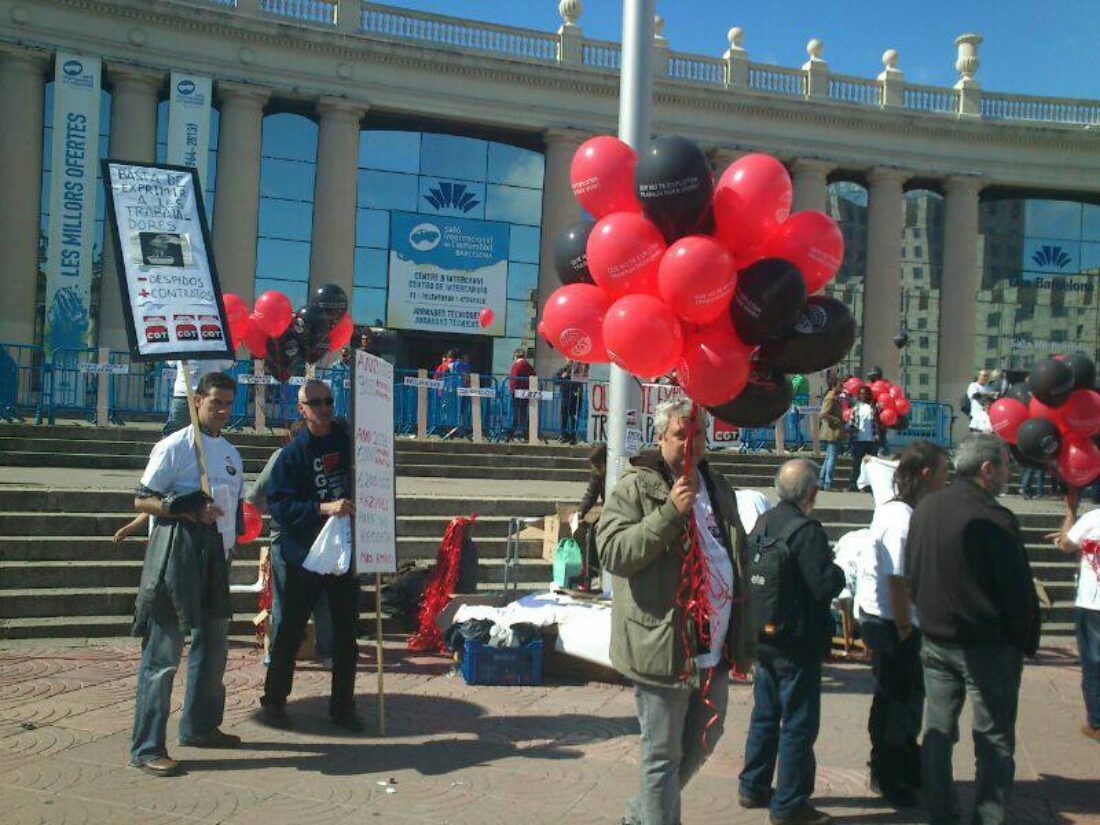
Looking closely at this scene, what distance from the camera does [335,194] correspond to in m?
25.4

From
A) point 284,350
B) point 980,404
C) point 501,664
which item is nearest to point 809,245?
point 501,664

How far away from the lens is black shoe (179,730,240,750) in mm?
5738

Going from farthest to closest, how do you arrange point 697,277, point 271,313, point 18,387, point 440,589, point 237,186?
point 237,186
point 18,387
point 271,313
point 440,589
point 697,277

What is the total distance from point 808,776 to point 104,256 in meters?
22.9

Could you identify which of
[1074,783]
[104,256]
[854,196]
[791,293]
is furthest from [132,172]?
[854,196]

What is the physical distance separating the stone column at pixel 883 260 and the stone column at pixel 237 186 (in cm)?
1655

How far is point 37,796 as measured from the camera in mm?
4918

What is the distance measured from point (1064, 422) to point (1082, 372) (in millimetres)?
386

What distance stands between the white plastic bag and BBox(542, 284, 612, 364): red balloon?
5.90ft

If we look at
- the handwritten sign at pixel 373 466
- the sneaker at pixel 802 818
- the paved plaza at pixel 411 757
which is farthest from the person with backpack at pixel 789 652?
the handwritten sign at pixel 373 466

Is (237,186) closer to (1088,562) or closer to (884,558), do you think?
(1088,562)

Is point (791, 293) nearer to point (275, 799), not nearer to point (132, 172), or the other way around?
point (275, 799)

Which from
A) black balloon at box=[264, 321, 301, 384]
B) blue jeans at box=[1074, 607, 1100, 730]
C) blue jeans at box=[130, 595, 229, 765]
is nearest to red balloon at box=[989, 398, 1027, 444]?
blue jeans at box=[1074, 607, 1100, 730]

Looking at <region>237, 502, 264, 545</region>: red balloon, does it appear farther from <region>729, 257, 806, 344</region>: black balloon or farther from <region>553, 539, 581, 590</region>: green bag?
<region>729, 257, 806, 344</region>: black balloon
